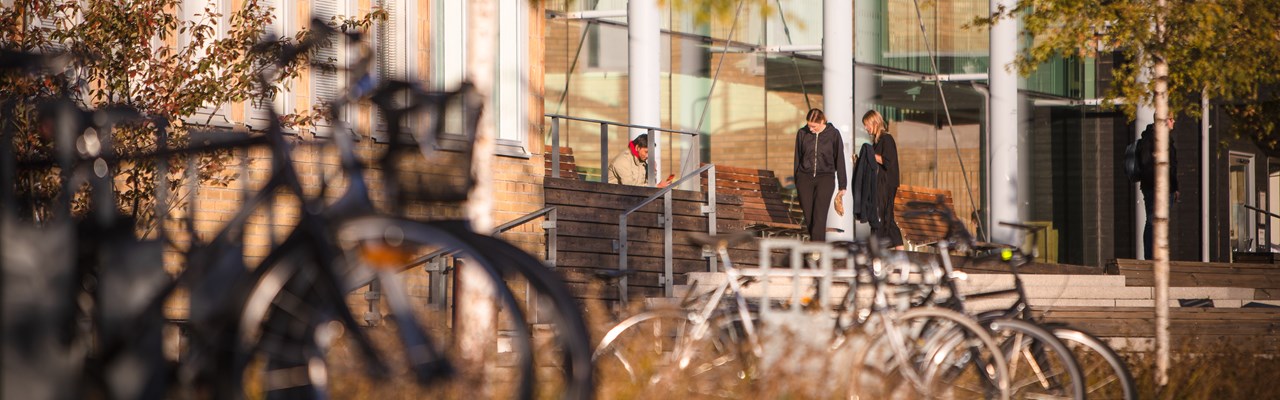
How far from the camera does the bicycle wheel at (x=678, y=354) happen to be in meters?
7.36

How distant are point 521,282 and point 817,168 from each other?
35.0 feet

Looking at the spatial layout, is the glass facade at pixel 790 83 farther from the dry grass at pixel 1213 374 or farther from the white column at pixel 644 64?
the dry grass at pixel 1213 374

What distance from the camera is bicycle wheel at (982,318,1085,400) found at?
657cm

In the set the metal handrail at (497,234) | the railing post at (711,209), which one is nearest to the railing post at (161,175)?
the metal handrail at (497,234)

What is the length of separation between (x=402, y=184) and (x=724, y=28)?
19504 mm

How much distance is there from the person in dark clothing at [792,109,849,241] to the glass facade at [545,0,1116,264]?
715 centimetres

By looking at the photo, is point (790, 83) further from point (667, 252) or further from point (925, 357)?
point (925, 357)

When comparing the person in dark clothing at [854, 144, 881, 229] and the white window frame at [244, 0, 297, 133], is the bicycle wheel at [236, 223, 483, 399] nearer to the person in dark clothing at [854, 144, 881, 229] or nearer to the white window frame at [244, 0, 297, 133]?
the white window frame at [244, 0, 297, 133]

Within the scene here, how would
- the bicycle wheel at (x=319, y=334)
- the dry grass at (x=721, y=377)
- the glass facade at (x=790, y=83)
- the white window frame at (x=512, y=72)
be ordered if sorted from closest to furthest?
1. the bicycle wheel at (x=319, y=334)
2. the dry grass at (x=721, y=377)
3. the white window frame at (x=512, y=72)
4. the glass facade at (x=790, y=83)

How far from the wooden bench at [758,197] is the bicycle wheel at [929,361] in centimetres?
1154

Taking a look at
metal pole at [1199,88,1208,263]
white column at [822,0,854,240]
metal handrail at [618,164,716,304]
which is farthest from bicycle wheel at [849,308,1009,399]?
metal pole at [1199,88,1208,263]

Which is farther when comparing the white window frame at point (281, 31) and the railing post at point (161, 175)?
the white window frame at point (281, 31)

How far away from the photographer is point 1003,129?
21.5 meters

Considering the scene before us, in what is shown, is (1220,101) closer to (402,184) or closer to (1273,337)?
(1273,337)
